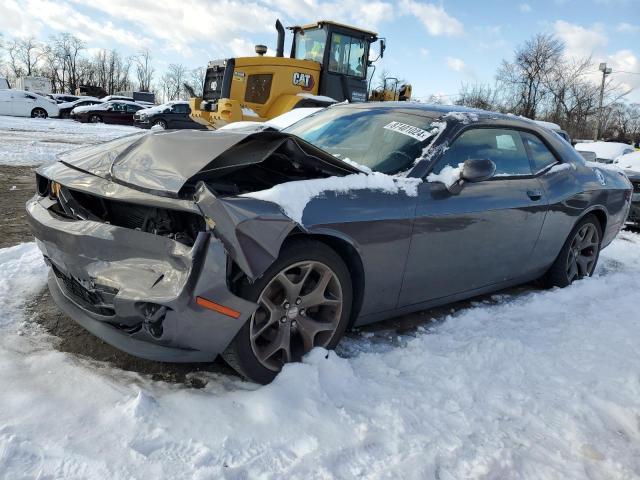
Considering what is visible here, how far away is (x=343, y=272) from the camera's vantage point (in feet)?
8.91

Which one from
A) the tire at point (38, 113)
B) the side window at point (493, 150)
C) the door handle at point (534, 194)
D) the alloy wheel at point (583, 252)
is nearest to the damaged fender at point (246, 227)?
the side window at point (493, 150)

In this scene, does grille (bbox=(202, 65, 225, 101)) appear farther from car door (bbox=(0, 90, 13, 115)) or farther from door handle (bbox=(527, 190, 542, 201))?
car door (bbox=(0, 90, 13, 115))

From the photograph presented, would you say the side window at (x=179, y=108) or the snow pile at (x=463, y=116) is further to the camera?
the side window at (x=179, y=108)

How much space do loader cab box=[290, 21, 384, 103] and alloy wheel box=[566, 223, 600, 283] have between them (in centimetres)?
796

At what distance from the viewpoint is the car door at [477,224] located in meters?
3.10

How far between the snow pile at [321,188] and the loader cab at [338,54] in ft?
29.8

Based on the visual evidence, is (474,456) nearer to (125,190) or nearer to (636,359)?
(636,359)

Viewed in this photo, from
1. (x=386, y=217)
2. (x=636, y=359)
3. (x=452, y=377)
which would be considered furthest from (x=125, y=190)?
(x=636, y=359)

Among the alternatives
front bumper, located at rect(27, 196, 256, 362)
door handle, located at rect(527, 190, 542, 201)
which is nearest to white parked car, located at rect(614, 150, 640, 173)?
door handle, located at rect(527, 190, 542, 201)

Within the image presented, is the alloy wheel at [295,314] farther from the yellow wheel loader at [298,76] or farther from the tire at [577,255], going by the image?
the yellow wheel loader at [298,76]

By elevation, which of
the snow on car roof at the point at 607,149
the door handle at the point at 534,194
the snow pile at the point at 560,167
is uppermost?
the snow on car roof at the point at 607,149

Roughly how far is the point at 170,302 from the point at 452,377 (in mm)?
1572

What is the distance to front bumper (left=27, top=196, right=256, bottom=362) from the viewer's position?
7.02 ft

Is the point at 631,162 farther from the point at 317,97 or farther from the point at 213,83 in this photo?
the point at 213,83
